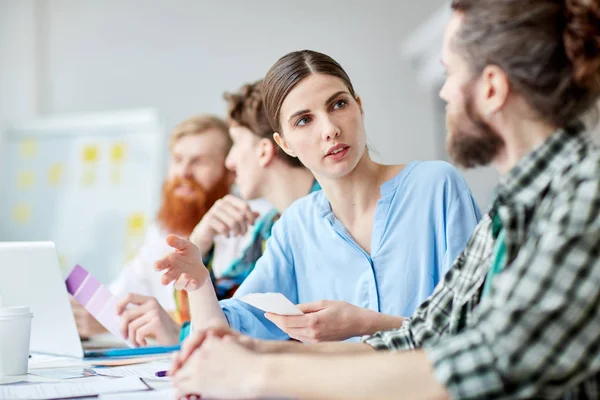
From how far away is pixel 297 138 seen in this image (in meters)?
1.50

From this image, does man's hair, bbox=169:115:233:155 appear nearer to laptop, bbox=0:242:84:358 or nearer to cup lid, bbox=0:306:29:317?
laptop, bbox=0:242:84:358

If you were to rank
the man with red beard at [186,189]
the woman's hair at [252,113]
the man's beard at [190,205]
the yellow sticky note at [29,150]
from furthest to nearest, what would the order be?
the yellow sticky note at [29,150] < the man's beard at [190,205] < the man with red beard at [186,189] < the woman's hair at [252,113]

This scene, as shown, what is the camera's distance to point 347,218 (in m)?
1.58

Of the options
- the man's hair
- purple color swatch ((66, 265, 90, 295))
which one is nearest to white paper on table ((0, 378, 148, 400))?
purple color swatch ((66, 265, 90, 295))

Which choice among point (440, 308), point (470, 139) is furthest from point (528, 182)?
point (440, 308)

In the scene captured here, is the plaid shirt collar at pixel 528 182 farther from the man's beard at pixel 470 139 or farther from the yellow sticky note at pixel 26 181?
the yellow sticky note at pixel 26 181

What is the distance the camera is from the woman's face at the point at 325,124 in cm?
146

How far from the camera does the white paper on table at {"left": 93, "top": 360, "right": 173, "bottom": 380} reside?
130 cm

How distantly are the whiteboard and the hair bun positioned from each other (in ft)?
11.6

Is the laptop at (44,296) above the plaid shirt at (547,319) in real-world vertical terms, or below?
below

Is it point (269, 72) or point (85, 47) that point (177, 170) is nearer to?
point (269, 72)

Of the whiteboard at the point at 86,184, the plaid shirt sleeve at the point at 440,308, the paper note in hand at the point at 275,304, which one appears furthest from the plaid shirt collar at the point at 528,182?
the whiteboard at the point at 86,184

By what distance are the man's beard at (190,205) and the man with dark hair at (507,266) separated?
1.72 metres

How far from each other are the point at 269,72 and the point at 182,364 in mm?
794
